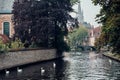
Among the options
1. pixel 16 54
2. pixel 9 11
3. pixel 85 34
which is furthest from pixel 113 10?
pixel 85 34

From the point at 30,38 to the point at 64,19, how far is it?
28.4 ft

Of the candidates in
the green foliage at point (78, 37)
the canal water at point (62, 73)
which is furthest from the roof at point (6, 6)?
the green foliage at point (78, 37)

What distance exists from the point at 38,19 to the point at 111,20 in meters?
33.8

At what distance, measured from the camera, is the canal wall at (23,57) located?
142ft

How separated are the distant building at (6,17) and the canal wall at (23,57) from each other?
11558 millimetres

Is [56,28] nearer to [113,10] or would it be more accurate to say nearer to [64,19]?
[64,19]

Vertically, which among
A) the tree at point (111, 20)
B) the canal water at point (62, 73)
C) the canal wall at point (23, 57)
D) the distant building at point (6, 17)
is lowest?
the canal water at point (62, 73)

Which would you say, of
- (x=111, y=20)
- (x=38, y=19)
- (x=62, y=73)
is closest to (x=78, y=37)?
(x=38, y=19)

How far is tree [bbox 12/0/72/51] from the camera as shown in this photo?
61.6 metres

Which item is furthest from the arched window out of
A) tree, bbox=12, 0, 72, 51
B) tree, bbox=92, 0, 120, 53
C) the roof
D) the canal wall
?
tree, bbox=92, 0, 120, 53

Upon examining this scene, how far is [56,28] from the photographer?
68188 millimetres

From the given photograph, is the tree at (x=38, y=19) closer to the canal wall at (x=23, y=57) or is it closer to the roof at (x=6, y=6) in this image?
the canal wall at (x=23, y=57)

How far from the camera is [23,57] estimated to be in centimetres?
5069

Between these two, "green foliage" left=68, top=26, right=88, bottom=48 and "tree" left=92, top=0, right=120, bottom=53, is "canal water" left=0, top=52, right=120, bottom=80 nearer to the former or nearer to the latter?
"tree" left=92, top=0, right=120, bottom=53
